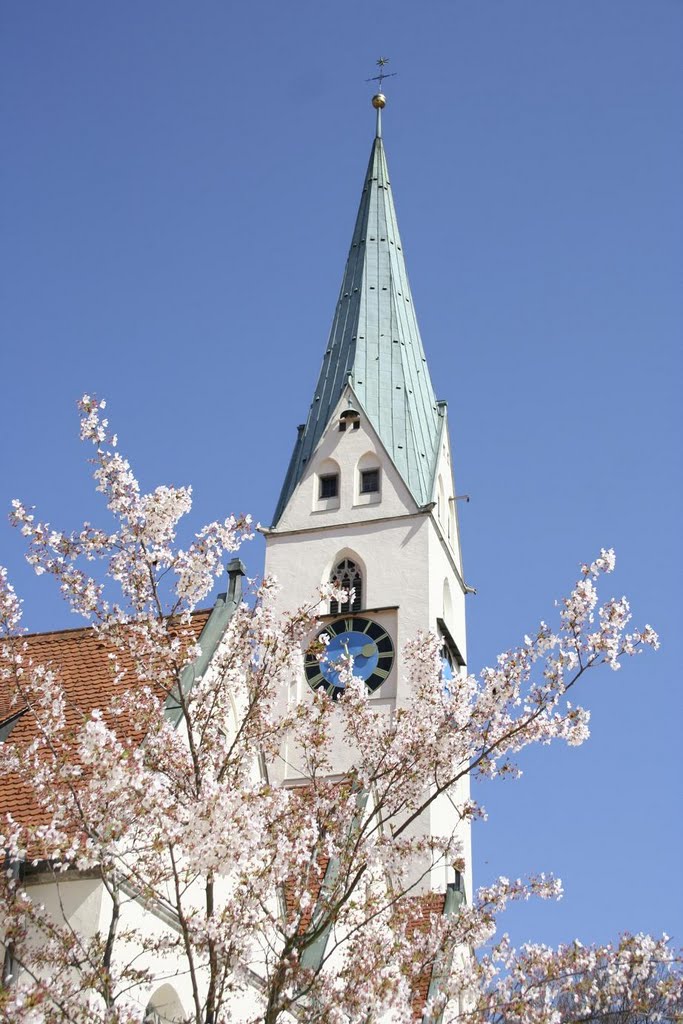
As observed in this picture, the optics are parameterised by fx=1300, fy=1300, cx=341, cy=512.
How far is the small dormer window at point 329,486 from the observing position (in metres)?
33.6

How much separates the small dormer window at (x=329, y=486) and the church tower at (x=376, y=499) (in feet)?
0.09

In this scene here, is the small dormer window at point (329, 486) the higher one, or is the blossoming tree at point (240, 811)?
the small dormer window at point (329, 486)

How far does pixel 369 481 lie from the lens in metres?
33.5

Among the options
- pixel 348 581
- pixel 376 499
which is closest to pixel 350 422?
pixel 376 499

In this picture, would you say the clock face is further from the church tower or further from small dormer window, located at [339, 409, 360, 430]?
small dormer window, located at [339, 409, 360, 430]

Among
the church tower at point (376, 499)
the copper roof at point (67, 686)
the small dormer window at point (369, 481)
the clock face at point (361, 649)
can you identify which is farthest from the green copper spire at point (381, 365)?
the copper roof at point (67, 686)

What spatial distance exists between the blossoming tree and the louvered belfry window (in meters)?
17.6

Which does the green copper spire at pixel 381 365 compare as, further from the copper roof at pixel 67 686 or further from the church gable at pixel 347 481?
the copper roof at pixel 67 686

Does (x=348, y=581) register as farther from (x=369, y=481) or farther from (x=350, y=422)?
(x=350, y=422)

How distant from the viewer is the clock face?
95.1 ft

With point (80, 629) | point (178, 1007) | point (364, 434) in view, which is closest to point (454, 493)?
point (364, 434)

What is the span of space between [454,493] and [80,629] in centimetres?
2011

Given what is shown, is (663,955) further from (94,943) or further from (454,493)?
(454,493)

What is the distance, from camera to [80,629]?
699 inches
